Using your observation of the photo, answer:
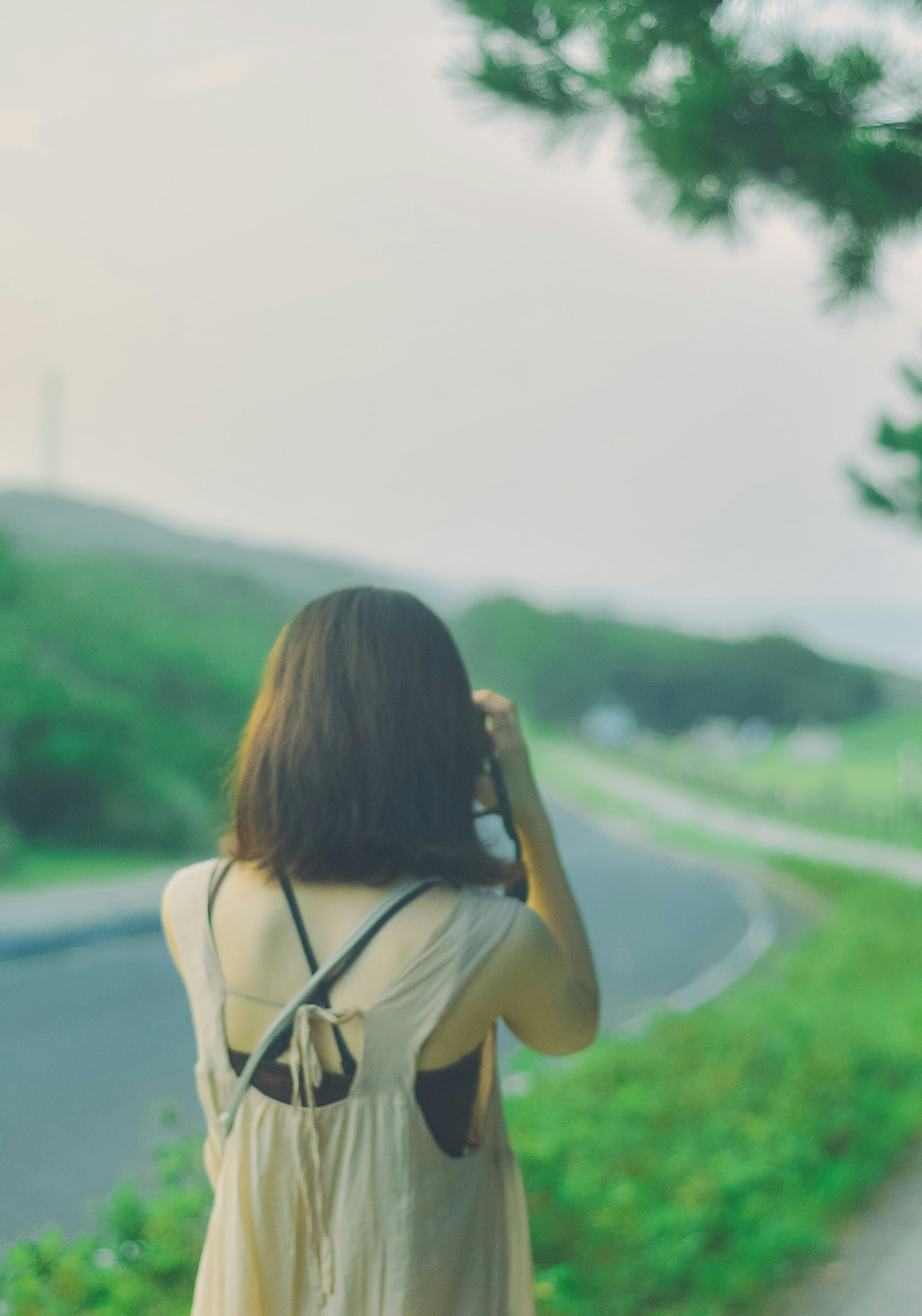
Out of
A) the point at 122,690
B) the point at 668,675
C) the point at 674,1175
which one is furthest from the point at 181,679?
the point at 674,1175

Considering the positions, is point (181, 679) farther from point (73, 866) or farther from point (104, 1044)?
point (104, 1044)

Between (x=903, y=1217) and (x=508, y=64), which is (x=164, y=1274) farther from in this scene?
(x=508, y=64)

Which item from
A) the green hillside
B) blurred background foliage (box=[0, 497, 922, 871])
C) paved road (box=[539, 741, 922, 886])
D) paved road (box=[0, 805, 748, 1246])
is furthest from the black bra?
the green hillside

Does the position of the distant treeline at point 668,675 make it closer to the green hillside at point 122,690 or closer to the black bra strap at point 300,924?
the green hillside at point 122,690

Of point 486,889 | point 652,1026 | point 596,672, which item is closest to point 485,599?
point 596,672

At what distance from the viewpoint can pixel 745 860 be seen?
13047mm

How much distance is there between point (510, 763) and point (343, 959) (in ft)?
0.94

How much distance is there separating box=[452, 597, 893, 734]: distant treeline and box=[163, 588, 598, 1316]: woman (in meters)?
7.19

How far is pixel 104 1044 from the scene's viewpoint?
4785mm

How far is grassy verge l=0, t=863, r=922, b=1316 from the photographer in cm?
228

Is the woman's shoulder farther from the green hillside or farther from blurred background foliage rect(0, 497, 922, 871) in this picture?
the green hillside

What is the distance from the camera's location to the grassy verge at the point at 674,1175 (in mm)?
Answer: 2279

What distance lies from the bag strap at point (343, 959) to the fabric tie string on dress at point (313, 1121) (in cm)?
1

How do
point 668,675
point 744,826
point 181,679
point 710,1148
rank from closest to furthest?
point 710,1148 → point 668,675 → point 744,826 → point 181,679
